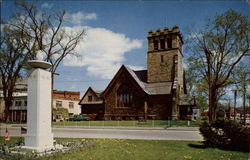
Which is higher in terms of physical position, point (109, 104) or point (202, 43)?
point (202, 43)

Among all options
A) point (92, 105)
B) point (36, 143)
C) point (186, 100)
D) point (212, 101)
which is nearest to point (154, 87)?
point (186, 100)

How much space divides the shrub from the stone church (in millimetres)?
24410

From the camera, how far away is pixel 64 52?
3184 cm

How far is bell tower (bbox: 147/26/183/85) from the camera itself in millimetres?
41844

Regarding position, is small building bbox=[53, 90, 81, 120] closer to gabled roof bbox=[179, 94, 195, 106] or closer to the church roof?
the church roof

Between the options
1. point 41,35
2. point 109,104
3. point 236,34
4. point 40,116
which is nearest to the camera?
point 40,116

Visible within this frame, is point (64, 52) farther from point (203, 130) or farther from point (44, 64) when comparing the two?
point (203, 130)

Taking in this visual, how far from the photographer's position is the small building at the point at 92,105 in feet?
147

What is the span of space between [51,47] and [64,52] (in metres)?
1.89

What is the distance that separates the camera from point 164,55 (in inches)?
1686

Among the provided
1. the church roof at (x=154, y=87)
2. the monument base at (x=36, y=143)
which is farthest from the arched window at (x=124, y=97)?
the monument base at (x=36, y=143)

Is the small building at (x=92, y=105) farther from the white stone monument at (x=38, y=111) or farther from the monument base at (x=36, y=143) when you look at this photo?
the monument base at (x=36, y=143)

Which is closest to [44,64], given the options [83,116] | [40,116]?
[40,116]

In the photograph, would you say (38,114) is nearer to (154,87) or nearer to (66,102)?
(154,87)
